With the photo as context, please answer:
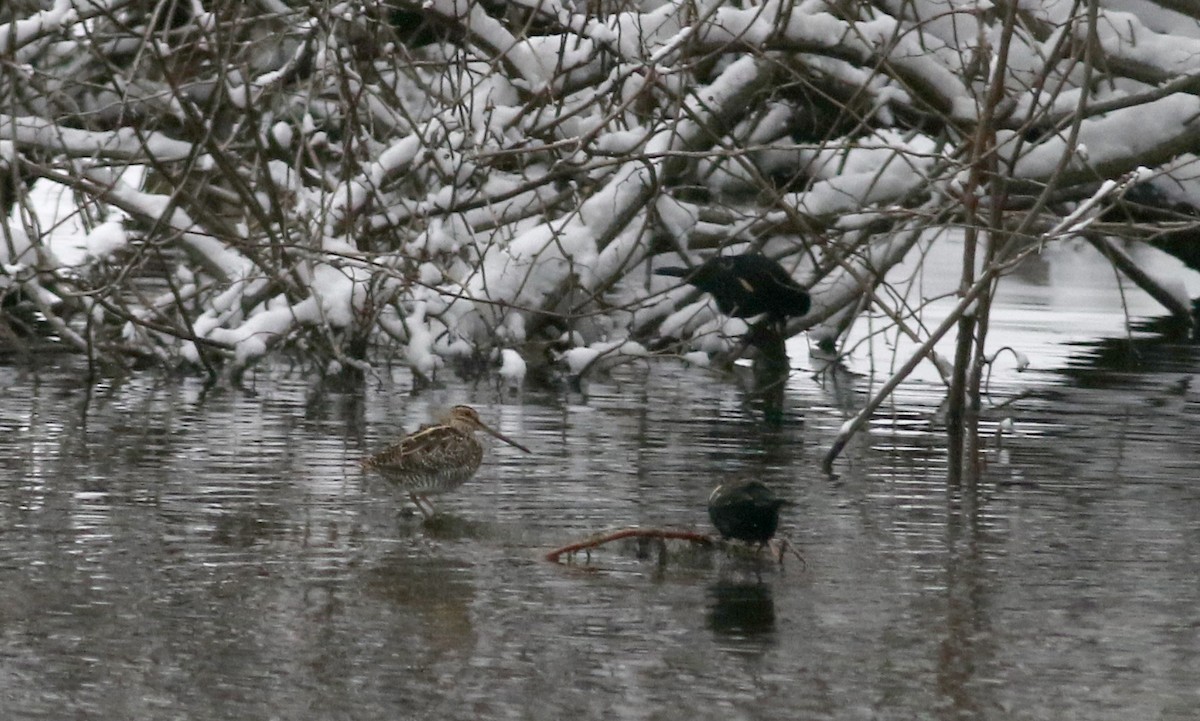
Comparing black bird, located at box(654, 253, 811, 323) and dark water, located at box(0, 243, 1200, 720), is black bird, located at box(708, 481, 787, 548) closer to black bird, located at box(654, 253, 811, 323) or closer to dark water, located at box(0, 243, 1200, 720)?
dark water, located at box(0, 243, 1200, 720)

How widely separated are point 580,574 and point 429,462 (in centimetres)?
123

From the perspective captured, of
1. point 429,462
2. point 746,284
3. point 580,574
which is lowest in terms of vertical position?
point 580,574

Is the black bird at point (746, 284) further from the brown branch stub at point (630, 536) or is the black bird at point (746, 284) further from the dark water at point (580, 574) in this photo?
the brown branch stub at point (630, 536)

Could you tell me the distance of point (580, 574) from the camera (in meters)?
7.12

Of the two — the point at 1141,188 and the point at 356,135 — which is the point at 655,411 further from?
the point at 1141,188

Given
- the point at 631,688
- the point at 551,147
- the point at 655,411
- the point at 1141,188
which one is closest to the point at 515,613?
the point at 631,688

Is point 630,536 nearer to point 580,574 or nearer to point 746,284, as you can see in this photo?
point 580,574

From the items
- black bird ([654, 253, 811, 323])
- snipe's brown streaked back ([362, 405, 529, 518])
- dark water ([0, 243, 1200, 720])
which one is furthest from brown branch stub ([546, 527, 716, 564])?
Answer: black bird ([654, 253, 811, 323])

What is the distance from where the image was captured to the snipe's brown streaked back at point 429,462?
26.9ft

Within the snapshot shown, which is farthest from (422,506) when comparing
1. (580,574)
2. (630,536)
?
(580,574)

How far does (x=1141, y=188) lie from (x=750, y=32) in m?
3.71

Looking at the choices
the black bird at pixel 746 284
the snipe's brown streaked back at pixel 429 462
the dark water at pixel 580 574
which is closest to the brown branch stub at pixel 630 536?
the dark water at pixel 580 574

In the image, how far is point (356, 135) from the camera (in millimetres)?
12820

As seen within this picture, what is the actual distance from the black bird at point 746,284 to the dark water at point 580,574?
188 cm
